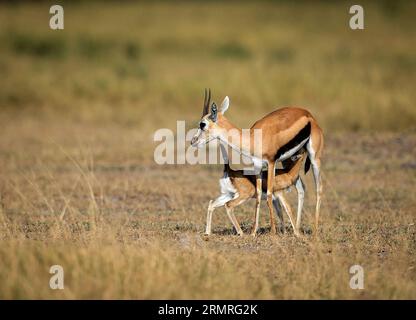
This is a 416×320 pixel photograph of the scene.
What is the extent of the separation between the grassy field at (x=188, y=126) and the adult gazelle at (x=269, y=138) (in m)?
0.69

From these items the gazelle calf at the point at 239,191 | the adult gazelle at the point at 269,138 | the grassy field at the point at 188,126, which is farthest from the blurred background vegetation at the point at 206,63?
the gazelle calf at the point at 239,191

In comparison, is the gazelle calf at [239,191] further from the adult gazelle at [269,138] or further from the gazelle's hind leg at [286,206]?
the adult gazelle at [269,138]

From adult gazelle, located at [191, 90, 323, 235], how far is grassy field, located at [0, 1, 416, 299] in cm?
69

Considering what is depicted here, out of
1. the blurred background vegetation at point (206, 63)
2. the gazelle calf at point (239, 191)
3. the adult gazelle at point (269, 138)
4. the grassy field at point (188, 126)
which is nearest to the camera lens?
Result: the grassy field at point (188, 126)

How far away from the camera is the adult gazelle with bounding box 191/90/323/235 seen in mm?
8281

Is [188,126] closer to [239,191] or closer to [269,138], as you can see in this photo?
[239,191]

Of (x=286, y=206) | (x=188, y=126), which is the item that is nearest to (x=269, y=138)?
(x=286, y=206)

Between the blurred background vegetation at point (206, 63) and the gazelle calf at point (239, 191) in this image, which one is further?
the blurred background vegetation at point (206, 63)

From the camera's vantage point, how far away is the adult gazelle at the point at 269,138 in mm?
8281

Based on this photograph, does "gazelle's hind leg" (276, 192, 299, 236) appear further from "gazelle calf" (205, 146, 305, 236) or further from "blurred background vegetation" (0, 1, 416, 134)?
"blurred background vegetation" (0, 1, 416, 134)

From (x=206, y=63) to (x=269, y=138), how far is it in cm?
1372

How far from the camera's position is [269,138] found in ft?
27.2

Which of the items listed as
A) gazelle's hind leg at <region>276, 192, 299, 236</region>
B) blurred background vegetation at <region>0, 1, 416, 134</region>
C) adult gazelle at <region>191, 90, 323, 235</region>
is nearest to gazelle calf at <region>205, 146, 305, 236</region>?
gazelle's hind leg at <region>276, 192, 299, 236</region>
